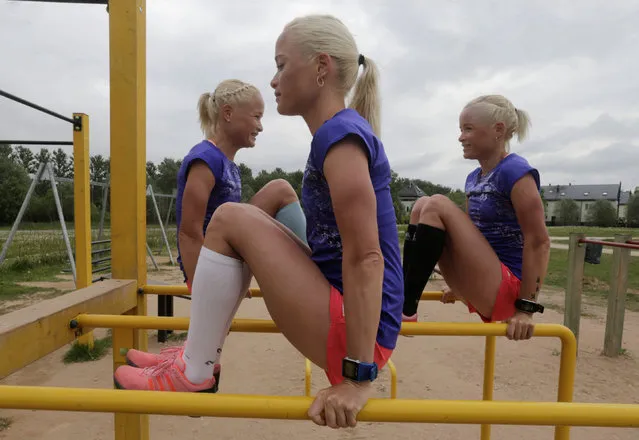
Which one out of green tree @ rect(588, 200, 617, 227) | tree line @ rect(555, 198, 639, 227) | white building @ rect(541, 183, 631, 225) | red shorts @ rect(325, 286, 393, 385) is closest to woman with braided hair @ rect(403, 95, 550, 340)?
red shorts @ rect(325, 286, 393, 385)

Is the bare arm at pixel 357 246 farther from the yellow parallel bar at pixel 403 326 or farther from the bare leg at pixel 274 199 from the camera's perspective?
the bare leg at pixel 274 199

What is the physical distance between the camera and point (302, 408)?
2.69 ft

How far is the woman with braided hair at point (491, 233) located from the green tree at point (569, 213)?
5801 cm

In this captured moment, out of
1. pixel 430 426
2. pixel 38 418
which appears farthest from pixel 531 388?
pixel 38 418

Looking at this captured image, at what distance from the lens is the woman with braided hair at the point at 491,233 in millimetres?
1451

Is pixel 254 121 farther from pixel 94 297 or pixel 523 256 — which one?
pixel 523 256

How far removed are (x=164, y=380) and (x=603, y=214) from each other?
5592 cm

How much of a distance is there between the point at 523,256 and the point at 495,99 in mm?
612

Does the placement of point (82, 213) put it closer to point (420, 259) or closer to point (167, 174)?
point (420, 259)

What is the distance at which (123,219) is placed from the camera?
5.76 ft

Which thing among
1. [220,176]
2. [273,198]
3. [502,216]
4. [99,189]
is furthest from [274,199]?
[99,189]

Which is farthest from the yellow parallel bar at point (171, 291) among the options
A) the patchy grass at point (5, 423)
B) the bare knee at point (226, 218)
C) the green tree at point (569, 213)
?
the green tree at point (569, 213)

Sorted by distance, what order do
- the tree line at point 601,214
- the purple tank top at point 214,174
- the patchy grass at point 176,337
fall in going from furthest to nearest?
the tree line at point 601,214, the patchy grass at point 176,337, the purple tank top at point 214,174

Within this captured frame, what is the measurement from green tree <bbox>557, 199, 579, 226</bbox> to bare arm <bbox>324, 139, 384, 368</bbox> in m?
59.0
